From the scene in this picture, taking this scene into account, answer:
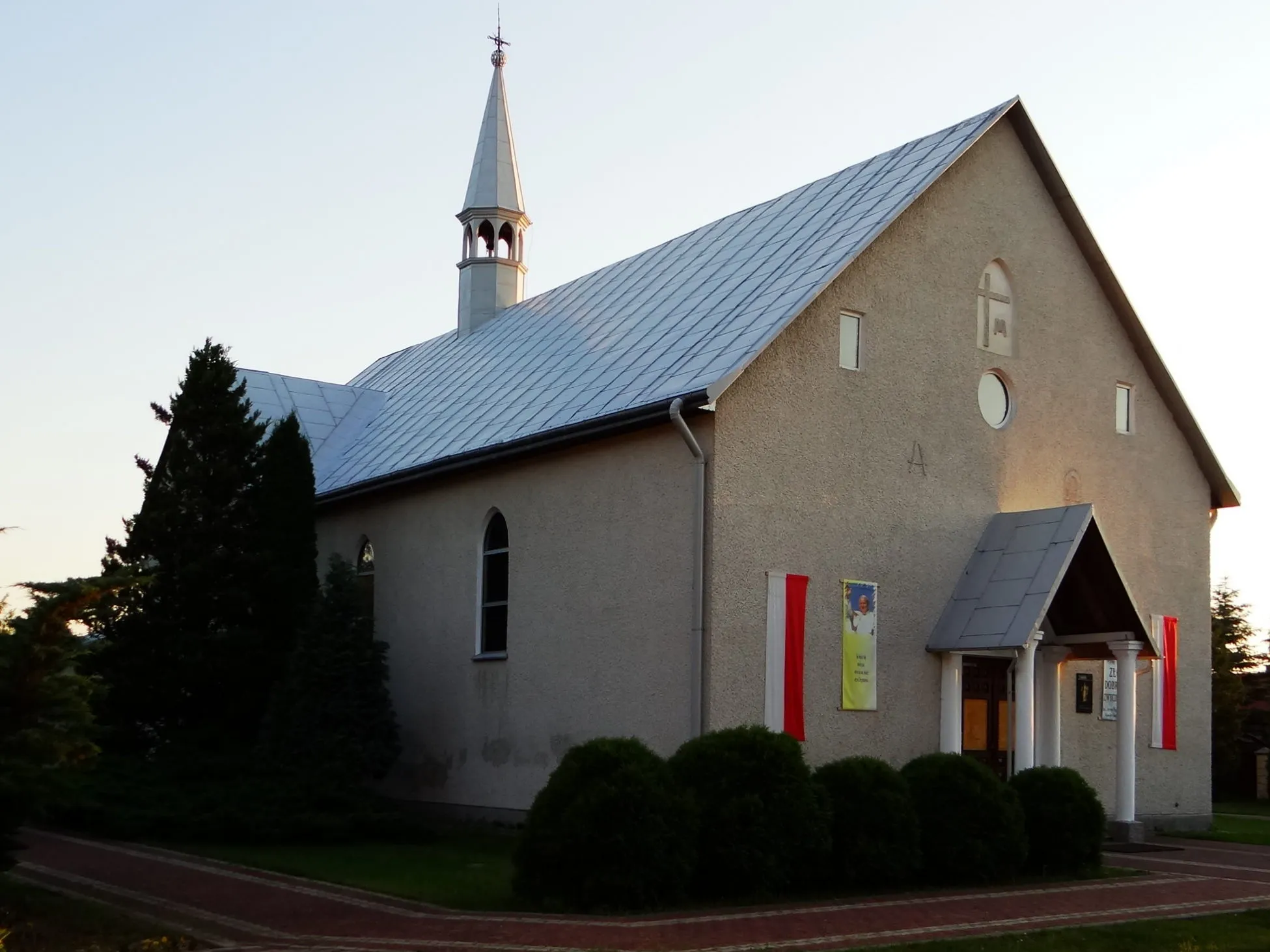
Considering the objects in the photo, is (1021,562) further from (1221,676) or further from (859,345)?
(1221,676)

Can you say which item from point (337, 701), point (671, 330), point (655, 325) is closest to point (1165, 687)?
point (671, 330)

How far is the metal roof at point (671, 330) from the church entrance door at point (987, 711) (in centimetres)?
576

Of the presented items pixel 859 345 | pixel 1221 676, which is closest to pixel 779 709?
pixel 859 345

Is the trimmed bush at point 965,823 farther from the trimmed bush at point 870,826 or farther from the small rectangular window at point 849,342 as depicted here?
the small rectangular window at point 849,342

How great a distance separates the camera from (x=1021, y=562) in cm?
1936

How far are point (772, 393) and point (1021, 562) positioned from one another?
426cm

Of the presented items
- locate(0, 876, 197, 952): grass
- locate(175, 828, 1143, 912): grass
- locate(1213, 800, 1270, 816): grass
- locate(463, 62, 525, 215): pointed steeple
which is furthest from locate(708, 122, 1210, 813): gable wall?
locate(463, 62, 525, 215): pointed steeple

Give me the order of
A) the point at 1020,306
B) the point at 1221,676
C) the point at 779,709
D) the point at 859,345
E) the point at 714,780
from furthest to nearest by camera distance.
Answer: the point at 1221,676 < the point at 1020,306 < the point at 859,345 < the point at 779,709 < the point at 714,780

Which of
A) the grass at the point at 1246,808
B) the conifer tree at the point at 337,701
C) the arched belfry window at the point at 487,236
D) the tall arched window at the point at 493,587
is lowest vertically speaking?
the grass at the point at 1246,808

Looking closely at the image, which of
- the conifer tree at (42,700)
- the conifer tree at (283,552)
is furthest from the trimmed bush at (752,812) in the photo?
the conifer tree at (283,552)

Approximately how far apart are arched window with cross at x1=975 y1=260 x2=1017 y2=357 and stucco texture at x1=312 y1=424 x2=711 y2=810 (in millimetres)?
5461

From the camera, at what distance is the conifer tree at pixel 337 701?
20.7 m

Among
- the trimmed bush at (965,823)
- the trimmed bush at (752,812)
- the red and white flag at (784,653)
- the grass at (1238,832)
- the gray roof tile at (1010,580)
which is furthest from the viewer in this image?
the grass at (1238,832)

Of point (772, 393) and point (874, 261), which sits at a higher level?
point (874, 261)
